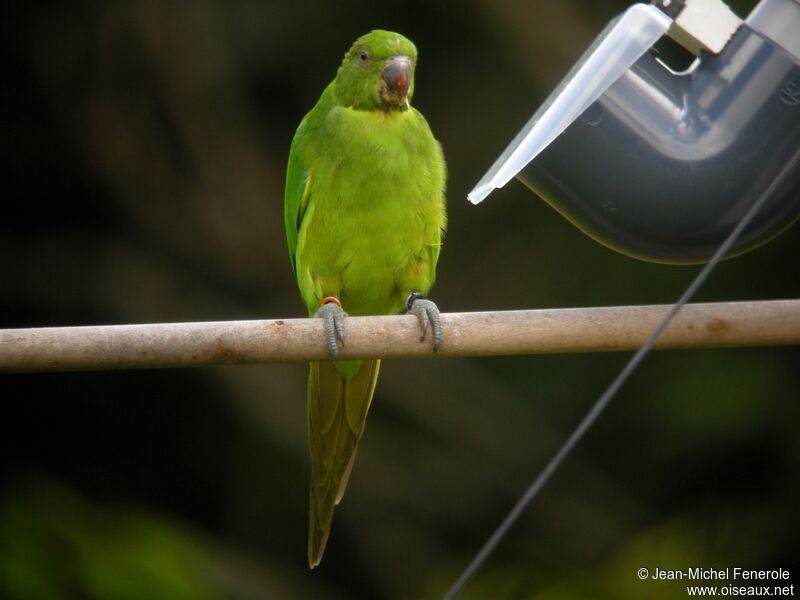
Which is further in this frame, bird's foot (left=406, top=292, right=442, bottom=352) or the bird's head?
the bird's head

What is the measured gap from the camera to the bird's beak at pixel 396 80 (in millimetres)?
2496

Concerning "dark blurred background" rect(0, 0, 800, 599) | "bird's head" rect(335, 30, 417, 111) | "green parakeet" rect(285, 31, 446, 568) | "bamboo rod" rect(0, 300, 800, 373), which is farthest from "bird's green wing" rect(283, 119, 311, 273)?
"dark blurred background" rect(0, 0, 800, 599)

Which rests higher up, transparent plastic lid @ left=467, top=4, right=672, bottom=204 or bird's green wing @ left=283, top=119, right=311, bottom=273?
transparent plastic lid @ left=467, top=4, right=672, bottom=204

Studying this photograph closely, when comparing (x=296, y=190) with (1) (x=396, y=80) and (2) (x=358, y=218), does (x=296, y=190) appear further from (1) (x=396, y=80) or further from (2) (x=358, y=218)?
(1) (x=396, y=80)

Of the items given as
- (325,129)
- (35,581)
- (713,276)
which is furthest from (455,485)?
(325,129)

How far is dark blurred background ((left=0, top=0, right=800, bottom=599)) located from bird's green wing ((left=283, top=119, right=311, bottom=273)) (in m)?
1.18

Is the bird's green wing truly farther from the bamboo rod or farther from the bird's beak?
the bamboo rod

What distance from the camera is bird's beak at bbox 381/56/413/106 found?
8.19 ft

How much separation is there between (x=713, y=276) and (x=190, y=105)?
190 cm

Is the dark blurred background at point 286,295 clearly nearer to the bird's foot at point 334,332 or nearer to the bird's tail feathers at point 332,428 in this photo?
the bird's tail feathers at point 332,428

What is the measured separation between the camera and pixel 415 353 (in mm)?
1891

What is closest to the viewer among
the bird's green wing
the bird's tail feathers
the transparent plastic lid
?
the transparent plastic lid

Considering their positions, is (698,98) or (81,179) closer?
(698,98)

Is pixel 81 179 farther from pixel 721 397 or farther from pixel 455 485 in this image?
pixel 721 397
